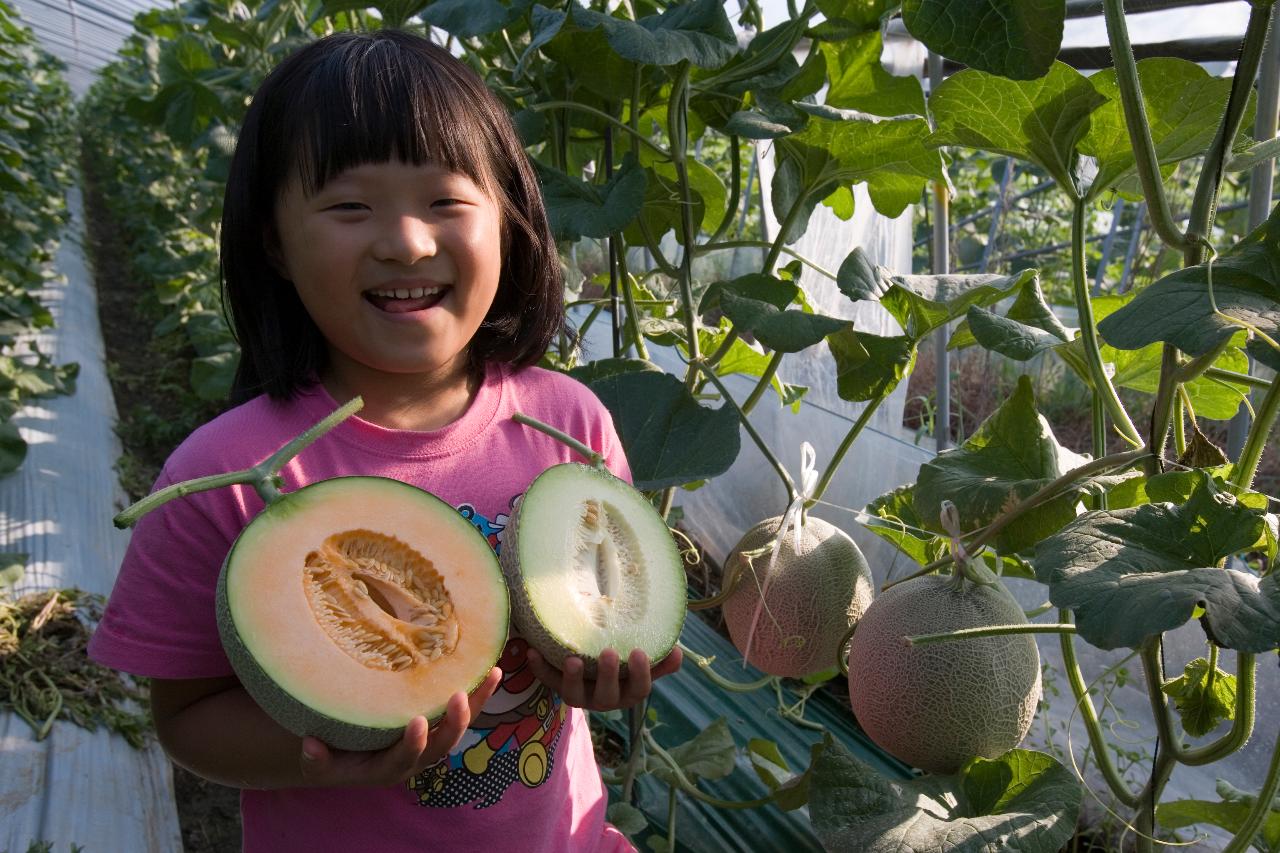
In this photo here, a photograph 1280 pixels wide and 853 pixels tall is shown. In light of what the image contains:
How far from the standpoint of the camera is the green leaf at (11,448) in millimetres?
3064

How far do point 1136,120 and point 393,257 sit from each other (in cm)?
63

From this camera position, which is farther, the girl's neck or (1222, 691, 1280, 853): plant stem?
the girl's neck

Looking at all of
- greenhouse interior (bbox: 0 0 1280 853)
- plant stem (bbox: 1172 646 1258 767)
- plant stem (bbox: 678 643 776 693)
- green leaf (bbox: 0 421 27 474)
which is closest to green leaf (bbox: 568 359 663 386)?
greenhouse interior (bbox: 0 0 1280 853)

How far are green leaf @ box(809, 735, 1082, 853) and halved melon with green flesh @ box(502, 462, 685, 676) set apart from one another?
0.33 metres

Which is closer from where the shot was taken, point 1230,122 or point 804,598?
point 1230,122

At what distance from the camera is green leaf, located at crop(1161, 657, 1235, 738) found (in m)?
1.09

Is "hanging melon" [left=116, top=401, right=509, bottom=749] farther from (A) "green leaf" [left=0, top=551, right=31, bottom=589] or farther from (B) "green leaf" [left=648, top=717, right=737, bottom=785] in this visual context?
(A) "green leaf" [left=0, top=551, right=31, bottom=589]

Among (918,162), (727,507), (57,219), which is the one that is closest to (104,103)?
(57,219)

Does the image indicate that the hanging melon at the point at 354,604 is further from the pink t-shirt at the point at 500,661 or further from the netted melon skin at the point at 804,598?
the netted melon skin at the point at 804,598

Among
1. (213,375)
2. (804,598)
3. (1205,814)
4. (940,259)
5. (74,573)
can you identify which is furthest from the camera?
(213,375)

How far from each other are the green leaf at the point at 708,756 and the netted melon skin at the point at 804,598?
0.33 meters

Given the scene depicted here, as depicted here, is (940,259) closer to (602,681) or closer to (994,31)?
(994,31)

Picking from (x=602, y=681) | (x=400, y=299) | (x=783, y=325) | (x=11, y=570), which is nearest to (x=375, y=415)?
(x=400, y=299)

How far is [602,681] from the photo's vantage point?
89 centimetres
